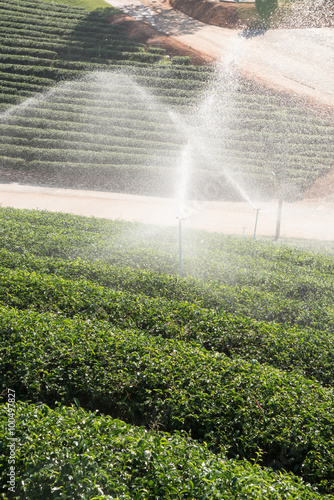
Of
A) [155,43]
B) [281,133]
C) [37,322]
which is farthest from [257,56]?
[37,322]

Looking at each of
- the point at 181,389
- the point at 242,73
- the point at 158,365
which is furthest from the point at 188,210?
the point at 242,73

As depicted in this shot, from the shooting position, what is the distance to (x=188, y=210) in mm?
17844

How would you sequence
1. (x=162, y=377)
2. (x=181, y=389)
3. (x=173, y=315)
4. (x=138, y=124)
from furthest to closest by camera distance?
(x=138, y=124) → (x=173, y=315) → (x=162, y=377) → (x=181, y=389)

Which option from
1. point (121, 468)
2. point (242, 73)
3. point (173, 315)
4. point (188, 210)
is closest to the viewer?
point (121, 468)

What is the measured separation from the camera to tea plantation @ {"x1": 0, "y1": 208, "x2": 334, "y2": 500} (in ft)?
11.7

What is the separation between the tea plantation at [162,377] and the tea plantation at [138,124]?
10.3 metres

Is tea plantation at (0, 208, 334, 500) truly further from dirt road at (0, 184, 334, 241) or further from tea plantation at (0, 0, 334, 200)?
tea plantation at (0, 0, 334, 200)

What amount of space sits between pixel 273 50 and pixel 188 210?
1851 centimetres

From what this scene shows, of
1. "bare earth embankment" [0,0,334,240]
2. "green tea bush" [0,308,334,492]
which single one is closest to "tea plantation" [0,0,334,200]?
"bare earth embankment" [0,0,334,240]

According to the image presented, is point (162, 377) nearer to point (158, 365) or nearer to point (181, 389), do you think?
point (158, 365)

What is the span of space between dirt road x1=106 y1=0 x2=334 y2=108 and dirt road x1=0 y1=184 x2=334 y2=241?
10076 millimetres

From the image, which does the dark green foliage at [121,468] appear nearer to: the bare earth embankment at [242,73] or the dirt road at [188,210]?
the bare earth embankment at [242,73]

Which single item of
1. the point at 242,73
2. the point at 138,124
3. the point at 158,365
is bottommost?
the point at 158,365

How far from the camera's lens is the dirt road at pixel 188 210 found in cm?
1607
